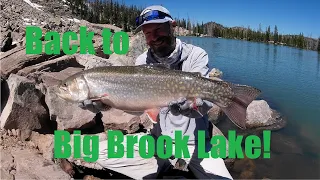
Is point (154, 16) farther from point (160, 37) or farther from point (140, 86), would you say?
point (140, 86)

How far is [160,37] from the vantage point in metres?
4.36

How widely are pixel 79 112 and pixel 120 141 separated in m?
1.89

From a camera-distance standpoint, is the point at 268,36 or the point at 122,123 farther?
the point at 268,36

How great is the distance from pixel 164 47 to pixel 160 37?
198 millimetres

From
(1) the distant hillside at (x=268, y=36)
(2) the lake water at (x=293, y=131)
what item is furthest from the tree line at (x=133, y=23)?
(2) the lake water at (x=293, y=131)

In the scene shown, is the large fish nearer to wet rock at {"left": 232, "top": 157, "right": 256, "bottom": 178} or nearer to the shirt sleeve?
the shirt sleeve

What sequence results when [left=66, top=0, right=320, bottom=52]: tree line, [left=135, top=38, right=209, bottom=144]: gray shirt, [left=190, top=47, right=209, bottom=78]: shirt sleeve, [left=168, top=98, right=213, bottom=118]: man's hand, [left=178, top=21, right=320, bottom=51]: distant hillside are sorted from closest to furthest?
[left=168, top=98, right=213, bottom=118]: man's hand, [left=190, top=47, right=209, bottom=78]: shirt sleeve, [left=135, top=38, right=209, bottom=144]: gray shirt, [left=66, top=0, right=320, bottom=52]: tree line, [left=178, top=21, right=320, bottom=51]: distant hillside

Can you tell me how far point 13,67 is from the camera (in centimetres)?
781

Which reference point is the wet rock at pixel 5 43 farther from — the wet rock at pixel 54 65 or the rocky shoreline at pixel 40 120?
the wet rock at pixel 54 65

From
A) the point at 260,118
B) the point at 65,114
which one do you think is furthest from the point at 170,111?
the point at 260,118

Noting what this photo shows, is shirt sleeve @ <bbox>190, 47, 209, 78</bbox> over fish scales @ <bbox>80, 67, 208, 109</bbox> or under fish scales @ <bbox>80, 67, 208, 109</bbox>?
over

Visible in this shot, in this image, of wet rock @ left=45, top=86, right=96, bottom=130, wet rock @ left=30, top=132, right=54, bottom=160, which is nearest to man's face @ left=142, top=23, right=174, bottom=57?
wet rock @ left=45, top=86, right=96, bottom=130

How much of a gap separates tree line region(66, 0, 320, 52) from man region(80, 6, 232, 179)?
68.9 meters

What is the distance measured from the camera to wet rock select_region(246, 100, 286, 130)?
11.2 meters
